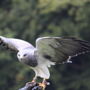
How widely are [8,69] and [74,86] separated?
191 cm

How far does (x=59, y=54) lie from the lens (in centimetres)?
761

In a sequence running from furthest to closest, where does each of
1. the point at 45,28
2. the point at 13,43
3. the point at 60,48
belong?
1. the point at 45,28
2. the point at 13,43
3. the point at 60,48

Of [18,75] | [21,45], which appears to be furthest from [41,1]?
[21,45]

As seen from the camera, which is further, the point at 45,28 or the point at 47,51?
the point at 45,28

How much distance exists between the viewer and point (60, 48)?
7.57m

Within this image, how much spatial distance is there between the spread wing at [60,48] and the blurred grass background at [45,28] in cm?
961

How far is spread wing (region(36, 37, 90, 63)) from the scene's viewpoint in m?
7.38

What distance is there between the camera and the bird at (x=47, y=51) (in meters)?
7.41

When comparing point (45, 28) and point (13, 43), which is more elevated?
point (13, 43)

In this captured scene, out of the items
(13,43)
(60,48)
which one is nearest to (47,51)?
(60,48)

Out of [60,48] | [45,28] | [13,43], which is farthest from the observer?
[45,28]

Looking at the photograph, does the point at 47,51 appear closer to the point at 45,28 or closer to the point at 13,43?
the point at 13,43

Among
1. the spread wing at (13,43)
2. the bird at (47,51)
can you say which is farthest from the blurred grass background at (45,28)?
the bird at (47,51)

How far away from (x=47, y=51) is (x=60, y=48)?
15cm
